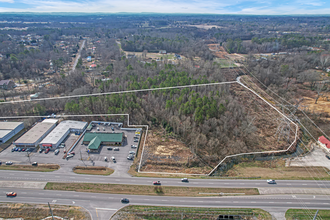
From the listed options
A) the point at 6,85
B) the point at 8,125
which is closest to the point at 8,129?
the point at 8,125

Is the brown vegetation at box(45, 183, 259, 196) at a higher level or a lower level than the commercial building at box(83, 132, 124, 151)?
lower

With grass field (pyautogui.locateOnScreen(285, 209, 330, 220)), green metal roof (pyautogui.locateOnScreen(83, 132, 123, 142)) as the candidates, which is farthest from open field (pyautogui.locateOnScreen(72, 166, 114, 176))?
grass field (pyautogui.locateOnScreen(285, 209, 330, 220))

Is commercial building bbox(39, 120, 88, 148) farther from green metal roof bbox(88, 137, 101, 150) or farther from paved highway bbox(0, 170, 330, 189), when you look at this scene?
paved highway bbox(0, 170, 330, 189)

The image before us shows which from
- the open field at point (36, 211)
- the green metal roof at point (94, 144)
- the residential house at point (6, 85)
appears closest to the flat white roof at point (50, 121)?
the green metal roof at point (94, 144)

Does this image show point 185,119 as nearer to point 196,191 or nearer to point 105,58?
point 196,191

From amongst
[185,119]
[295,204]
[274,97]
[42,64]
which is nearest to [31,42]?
[42,64]

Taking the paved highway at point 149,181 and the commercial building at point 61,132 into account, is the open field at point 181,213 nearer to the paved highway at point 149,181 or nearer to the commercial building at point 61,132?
the paved highway at point 149,181

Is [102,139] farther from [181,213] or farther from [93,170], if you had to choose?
[181,213]
